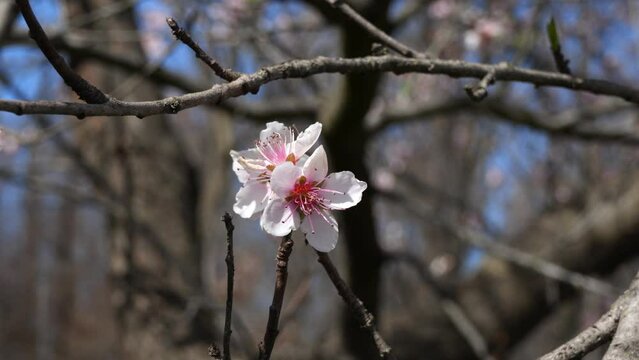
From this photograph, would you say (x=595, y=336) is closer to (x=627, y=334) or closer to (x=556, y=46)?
(x=627, y=334)

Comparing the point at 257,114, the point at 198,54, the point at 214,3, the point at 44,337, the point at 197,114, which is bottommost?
the point at 198,54

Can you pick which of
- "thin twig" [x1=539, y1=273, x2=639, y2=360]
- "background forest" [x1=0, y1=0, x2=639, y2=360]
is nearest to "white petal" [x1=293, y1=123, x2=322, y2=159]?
"thin twig" [x1=539, y1=273, x2=639, y2=360]

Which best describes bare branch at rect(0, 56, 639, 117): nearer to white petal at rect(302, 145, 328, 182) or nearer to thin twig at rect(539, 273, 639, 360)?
white petal at rect(302, 145, 328, 182)

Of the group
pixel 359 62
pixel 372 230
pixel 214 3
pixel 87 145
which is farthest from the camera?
pixel 214 3

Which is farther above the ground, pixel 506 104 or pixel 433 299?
pixel 506 104

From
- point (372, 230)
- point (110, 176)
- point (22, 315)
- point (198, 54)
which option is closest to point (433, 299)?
point (372, 230)

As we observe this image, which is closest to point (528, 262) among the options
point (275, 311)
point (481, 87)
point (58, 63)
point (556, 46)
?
point (556, 46)

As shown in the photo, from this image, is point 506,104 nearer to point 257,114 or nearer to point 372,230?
point 372,230
